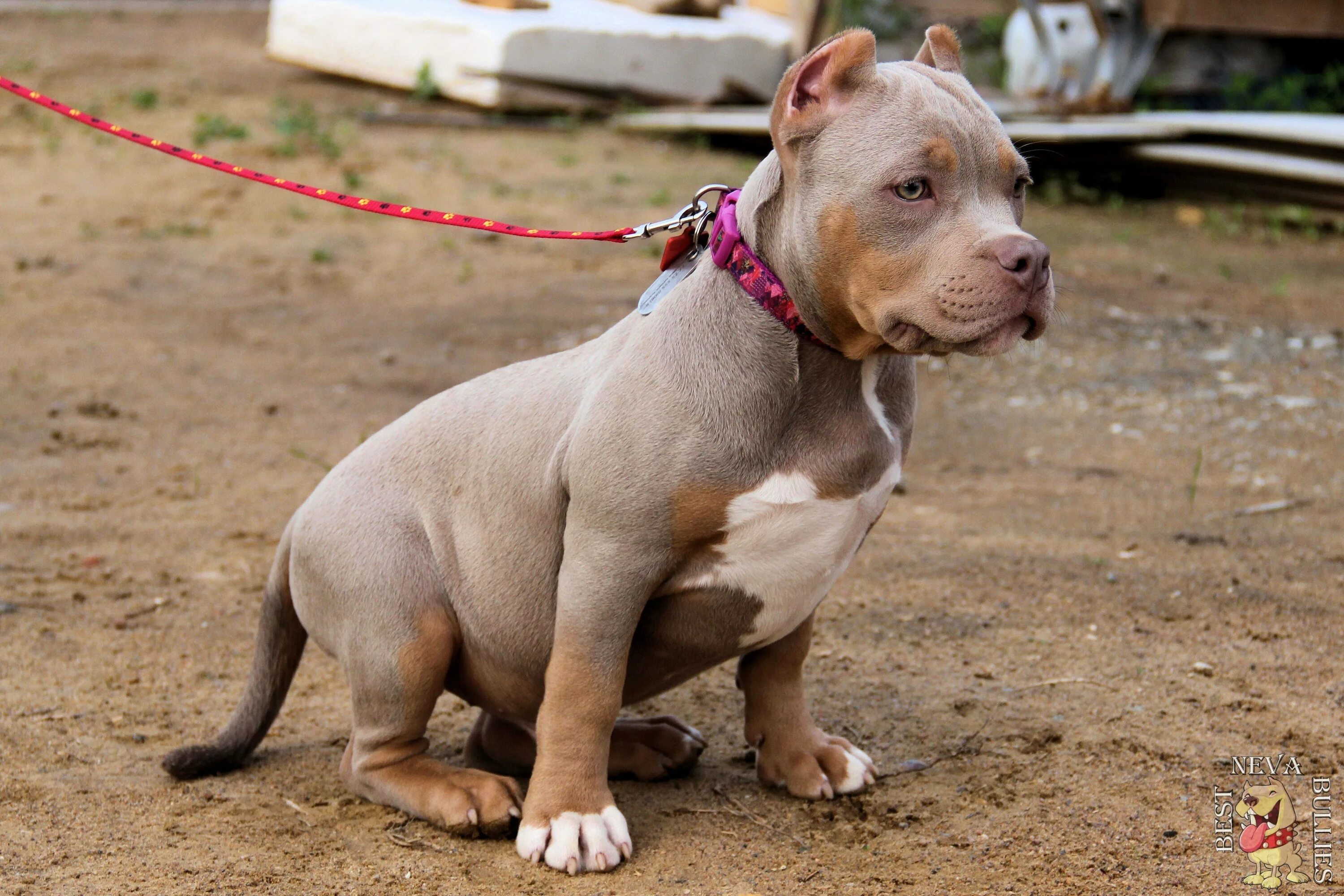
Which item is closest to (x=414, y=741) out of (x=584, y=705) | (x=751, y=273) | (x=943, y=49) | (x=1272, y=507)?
(x=584, y=705)

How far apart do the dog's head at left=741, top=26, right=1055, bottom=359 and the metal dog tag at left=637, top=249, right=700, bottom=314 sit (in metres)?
0.34

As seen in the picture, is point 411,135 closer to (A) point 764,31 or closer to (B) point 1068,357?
(A) point 764,31

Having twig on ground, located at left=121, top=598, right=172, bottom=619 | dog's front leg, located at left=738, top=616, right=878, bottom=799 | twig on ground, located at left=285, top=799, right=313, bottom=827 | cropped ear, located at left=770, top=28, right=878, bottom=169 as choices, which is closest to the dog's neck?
cropped ear, located at left=770, top=28, right=878, bottom=169

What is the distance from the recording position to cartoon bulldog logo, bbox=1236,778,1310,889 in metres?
2.88

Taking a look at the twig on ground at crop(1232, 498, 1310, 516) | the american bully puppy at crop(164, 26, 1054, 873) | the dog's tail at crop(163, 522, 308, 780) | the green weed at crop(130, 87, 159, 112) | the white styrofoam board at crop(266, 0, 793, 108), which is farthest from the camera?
the white styrofoam board at crop(266, 0, 793, 108)

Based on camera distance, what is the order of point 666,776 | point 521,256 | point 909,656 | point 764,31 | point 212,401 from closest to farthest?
point 666,776 < point 909,656 < point 212,401 < point 521,256 < point 764,31

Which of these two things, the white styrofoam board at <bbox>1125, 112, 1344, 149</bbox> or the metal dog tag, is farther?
the white styrofoam board at <bbox>1125, 112, 1344, 149</bbox>

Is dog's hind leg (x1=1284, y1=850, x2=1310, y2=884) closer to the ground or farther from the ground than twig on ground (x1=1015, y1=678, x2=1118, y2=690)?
farther from the ground

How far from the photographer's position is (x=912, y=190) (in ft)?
8.66

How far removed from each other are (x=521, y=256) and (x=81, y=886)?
20.2ft

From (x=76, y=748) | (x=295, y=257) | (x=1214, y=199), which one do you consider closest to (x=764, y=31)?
(x=1214, y=199)

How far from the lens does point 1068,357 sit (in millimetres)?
6969

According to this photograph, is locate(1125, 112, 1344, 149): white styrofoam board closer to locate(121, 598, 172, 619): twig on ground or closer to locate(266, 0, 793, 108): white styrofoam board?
locate(266, 0, 793, 108): white styrofoam board

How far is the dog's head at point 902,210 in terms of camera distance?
258 centimetres
